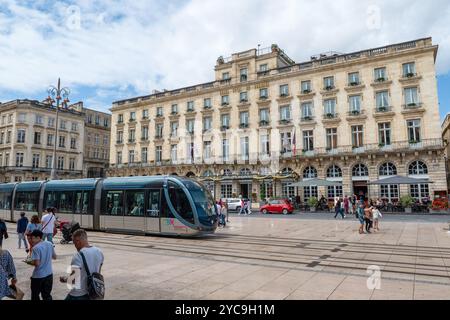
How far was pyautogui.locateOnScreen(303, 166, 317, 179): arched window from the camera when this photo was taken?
120 feet

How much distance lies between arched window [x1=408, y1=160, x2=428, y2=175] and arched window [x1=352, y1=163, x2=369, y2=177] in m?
4.02

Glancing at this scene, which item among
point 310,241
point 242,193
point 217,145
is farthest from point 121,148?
point 310,241

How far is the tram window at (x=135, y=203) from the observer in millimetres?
15400

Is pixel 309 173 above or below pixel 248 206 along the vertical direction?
→ above

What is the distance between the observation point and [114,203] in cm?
1642

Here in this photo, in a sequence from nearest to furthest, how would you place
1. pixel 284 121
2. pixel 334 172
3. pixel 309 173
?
1. pixel 334 172
2. pixel 309 173
3. pixel 284 121

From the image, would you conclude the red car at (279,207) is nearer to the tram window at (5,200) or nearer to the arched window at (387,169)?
the arched window at (387,169)

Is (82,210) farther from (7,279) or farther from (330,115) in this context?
(330,115)

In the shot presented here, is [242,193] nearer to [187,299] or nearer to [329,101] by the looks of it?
[329,101]

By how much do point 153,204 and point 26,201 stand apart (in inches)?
432

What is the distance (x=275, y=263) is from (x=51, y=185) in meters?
15.5

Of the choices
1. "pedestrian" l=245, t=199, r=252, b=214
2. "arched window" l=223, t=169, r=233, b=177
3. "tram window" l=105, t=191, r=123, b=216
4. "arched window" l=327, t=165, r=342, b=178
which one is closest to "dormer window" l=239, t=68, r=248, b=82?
"arched window" l=223, t=169, r=233, b=177

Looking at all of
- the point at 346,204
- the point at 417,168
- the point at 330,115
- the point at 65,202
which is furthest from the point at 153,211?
the point at 417,168

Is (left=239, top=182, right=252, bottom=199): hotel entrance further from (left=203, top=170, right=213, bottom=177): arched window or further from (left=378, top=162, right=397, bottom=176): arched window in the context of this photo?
(left=378, top=162, right=397, bottom=176): arched window
